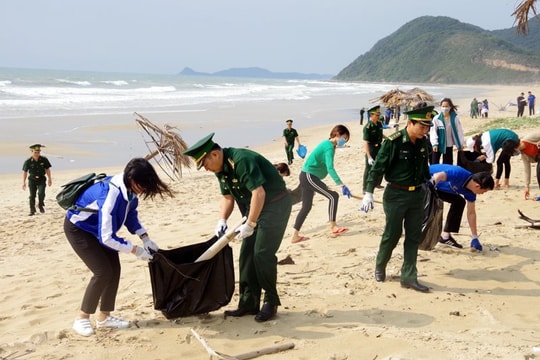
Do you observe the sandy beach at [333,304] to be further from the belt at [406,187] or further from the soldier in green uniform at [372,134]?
the soldier in green uniform at [372,134]

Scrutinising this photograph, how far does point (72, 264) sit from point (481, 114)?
26.7 metres

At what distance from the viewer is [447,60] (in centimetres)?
14262

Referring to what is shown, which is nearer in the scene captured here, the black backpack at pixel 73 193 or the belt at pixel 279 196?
the black backpack at pixel 73 193

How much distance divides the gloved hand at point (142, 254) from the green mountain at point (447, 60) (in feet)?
384

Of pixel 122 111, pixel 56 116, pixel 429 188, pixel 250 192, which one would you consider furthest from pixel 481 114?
pixel 250 192

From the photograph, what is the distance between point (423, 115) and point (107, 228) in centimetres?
276

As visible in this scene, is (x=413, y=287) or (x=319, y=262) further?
(x=319, y=262)

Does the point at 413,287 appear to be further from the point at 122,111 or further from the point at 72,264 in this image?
the point at 122,111

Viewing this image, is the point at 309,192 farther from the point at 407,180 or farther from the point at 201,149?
the point at 201,149

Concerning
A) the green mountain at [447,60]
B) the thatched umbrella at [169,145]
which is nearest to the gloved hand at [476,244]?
the thatched umbrella at [169,145]

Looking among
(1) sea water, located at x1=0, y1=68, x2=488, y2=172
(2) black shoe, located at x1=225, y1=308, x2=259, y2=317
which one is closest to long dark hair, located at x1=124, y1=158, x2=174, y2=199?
(2) black shoe, located at x1=225, y1=308, x2=259, y2=317

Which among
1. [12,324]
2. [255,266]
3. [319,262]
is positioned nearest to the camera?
[255,266]

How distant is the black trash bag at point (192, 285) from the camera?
4.13 metres

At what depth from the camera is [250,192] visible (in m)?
4.04
